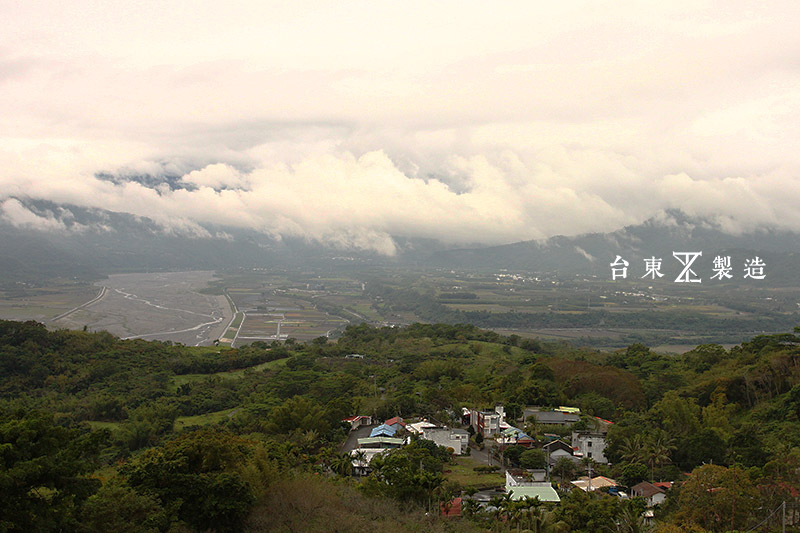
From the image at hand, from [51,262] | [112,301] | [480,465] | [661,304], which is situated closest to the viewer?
[480,465]

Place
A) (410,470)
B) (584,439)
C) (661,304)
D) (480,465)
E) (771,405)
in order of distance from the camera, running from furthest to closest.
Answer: (661,304), (771,405), (584,439), (480,465), (410,470)

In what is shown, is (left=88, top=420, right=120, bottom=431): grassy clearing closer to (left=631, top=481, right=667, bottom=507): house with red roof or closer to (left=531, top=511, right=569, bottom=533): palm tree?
(left=531, top=511, right=569, bottom=533): palm tree

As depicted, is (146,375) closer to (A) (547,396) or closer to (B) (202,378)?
(B) (202,378)

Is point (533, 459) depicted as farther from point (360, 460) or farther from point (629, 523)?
point (629, 523)

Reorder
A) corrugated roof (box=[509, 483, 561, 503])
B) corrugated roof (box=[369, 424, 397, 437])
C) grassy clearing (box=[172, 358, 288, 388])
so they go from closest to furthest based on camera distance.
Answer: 1. corrugated roof (box=[509, 483, 561, 503])
2. corrugated roof (box=[369, 424, 397, 437])
3. grassy clearing (box=[172, 358, 288, 388])

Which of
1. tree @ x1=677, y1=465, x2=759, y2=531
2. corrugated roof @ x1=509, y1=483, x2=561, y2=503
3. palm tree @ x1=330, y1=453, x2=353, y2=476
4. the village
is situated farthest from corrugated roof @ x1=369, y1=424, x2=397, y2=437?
tree @ x1=677, y1=465, x2=759, y2=531

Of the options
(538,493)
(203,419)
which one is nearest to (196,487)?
(538,493)

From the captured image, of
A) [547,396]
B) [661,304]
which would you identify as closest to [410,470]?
[547,396]
